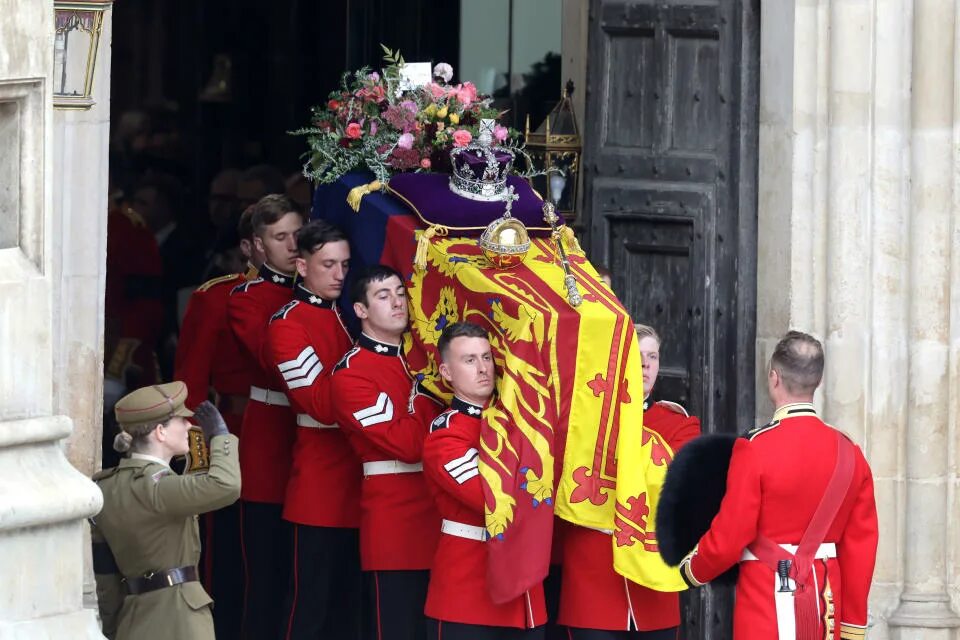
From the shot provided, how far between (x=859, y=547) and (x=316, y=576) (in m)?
2.13

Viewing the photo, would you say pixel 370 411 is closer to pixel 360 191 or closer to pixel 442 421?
pixel 442 421

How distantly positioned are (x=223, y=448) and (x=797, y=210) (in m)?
2.67

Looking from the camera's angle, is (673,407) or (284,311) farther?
(284,311)

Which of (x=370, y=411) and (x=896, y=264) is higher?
(x=896, y=264)

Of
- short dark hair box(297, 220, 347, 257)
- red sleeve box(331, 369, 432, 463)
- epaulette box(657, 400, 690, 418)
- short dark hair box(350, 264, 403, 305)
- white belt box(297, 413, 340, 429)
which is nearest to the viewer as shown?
red sleeve box(331, 369, 432, 463)

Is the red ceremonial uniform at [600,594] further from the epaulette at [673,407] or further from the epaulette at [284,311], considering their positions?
the epaulette at [284,311]

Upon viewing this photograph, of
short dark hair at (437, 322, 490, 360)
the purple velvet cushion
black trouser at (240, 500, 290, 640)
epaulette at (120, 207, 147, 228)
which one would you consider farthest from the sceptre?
epaulette at (120, 207, 147, 228)

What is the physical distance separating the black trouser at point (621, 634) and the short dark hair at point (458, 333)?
1006mm

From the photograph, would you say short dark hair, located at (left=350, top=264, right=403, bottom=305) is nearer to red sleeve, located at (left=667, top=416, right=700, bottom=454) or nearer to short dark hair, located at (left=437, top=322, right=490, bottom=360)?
short dark hair, located at (left=437, top=322, right=490, bottom=360)

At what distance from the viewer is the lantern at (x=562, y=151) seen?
352 inches

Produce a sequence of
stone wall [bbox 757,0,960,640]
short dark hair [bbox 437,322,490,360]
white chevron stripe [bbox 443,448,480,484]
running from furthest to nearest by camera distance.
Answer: stone wall [bbox 757,0,960,640]
short dark hair [bbox 437,322,490,360]
white chevron stripe [bbox 443,448,480,484]

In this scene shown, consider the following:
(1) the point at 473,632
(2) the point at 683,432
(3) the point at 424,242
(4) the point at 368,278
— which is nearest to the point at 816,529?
(2) the point at 683,432

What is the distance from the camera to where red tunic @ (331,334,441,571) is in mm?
7422

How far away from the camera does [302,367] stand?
7.73 m
